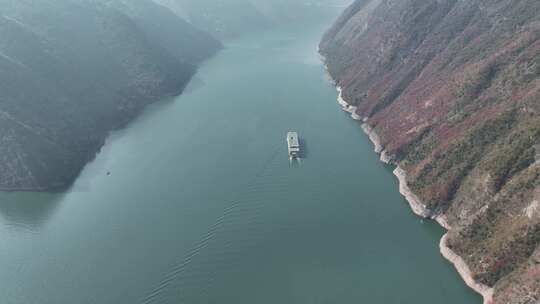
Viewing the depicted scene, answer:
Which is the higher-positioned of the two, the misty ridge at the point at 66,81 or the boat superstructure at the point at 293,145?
the misty ridge at the point at 66,81

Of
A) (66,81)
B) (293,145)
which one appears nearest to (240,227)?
(293,145)

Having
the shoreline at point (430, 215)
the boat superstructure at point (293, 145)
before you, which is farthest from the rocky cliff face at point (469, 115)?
the boat superstructure at point (293, 145)

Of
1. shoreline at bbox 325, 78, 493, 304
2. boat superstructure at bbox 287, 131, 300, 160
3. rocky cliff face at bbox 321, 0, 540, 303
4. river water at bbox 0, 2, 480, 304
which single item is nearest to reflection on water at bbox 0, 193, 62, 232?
river water at bbox 0, 2, 480, 304

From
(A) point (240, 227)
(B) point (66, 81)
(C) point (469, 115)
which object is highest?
(B) point (66, 81)

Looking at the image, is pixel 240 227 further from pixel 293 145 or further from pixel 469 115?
pixel 469 115

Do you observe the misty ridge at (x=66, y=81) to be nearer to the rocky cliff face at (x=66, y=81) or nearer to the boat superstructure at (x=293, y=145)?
the rocky cliff face at (x=66, y=81)

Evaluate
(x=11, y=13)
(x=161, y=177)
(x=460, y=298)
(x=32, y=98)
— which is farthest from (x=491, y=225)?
(x=11, y=13)
